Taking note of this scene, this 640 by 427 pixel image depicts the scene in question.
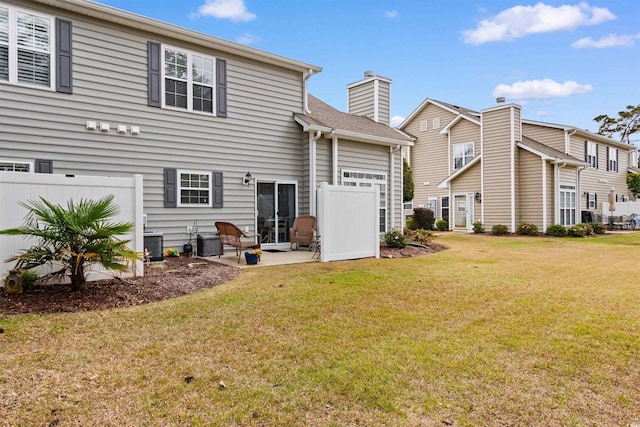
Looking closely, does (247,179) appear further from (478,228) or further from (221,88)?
(478,228)

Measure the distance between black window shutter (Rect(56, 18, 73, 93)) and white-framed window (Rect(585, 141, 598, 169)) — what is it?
24263mm

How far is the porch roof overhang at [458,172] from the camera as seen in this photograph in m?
20.0

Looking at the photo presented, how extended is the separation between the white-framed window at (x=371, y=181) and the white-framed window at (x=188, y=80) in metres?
4.37

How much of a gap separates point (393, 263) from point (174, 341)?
583 centimetres

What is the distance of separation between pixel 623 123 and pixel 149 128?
163 ft

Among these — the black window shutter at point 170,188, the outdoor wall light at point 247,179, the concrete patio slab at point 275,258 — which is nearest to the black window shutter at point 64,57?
the black window shutter at point 170,188

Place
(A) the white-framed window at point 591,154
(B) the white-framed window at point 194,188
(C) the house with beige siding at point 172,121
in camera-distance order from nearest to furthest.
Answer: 1. (C) the house with beige siding at point 172,121
2. (B) the white-framed window at point 194,188
3. (A) the white-framed window at point 591,154

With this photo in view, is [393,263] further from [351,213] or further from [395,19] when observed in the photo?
[395,19]

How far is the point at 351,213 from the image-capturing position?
9.15m

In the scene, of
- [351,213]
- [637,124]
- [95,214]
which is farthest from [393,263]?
[637,124]

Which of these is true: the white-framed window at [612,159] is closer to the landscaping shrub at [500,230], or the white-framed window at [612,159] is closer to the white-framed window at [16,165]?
the landscaping shrub at [500,230]

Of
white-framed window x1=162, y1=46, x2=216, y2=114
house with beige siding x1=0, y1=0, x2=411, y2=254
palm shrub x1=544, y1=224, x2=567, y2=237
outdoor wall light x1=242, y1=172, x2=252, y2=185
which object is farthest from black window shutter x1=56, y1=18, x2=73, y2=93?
palm shrub x1=544, y1=224, x2=567, y2=237

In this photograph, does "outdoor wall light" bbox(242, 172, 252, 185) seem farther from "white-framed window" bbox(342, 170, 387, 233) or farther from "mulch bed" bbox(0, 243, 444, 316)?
"mulch bed" bbox(0, 243, 444, 316)

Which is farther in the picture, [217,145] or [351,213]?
[217,145]
